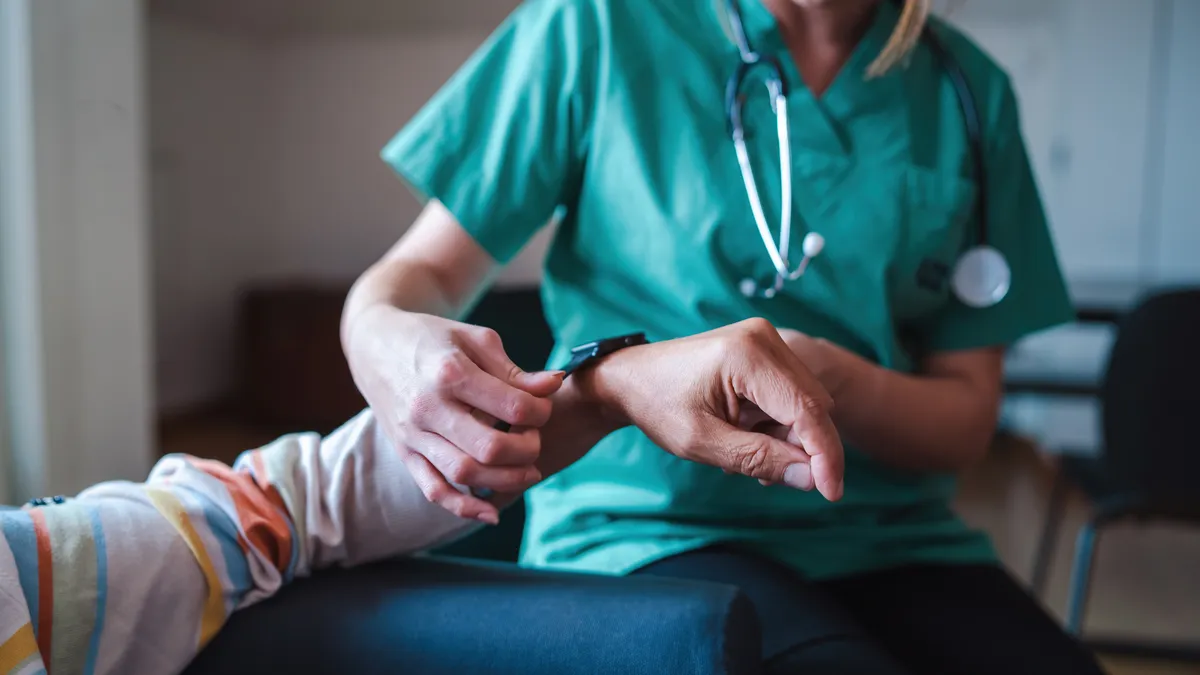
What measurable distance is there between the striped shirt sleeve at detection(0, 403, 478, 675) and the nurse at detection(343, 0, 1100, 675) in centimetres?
9

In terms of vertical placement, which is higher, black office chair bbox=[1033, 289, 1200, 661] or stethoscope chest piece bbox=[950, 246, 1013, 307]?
stethoscope chest piece bbox=[950, 246, 1013, 307]

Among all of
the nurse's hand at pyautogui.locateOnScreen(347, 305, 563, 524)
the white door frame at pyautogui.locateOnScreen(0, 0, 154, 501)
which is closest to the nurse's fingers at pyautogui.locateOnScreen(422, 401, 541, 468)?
the nurse's hand at pyautogui.locateOnScreen(347, 305, 563, 524)

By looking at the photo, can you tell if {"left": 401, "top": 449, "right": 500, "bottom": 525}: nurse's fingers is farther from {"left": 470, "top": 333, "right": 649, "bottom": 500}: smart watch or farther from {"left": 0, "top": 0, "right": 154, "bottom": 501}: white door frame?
{"left": 0, "top": 0, "right": 154, "bottom": 501}: white door frame

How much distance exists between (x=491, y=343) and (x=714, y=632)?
201mm

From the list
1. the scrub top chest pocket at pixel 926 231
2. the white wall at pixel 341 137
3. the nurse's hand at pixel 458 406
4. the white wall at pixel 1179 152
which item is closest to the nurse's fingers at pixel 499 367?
the nurse's hand at pixel 458 406

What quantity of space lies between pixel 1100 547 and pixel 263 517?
97.9 inches

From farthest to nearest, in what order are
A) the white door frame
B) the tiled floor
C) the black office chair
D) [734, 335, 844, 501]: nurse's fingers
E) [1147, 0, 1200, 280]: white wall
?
[1147, 0, 1200, 280]: white wall < the tiled floor < the black office chair < the white door frame < [734, 335, 844, 501]: nurse's fingers

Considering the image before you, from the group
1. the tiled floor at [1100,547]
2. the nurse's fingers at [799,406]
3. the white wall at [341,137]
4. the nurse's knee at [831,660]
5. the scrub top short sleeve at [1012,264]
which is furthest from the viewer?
the white wall at [341,137]

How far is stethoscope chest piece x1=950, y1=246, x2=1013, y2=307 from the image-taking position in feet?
2.74

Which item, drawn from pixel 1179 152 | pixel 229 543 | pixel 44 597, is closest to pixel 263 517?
pixel 229 543

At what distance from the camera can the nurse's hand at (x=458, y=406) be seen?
1.83 ft

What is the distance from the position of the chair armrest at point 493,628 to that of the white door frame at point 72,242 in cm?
82

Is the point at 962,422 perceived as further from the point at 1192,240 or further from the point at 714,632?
the point at 1192,240

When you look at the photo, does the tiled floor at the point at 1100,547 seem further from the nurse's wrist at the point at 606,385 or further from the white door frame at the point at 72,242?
the nurse's wrist at the point at 606,385
